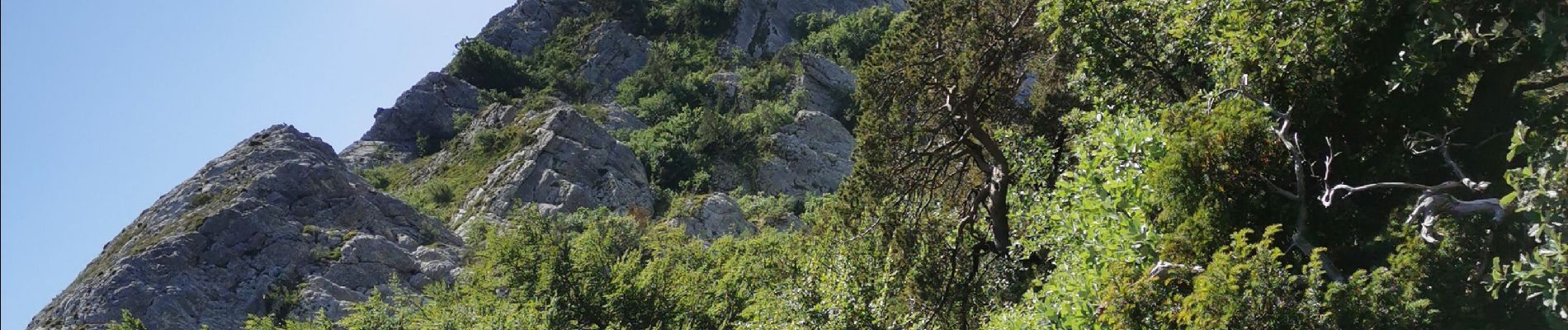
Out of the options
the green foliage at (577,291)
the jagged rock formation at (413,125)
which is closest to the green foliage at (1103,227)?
the green foliage at (577,291)

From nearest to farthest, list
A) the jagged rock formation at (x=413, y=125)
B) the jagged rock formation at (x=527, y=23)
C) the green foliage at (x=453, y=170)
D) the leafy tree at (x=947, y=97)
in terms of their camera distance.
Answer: the leafy tree at (x=947, y=97), the green foliage at (x=453, y=170), the jagged rock formation at (x=413, y=125), the jagged rock formation at (x=527, y=23)

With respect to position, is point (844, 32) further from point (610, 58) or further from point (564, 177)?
point (564, 177)

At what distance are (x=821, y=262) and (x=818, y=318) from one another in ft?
4.96

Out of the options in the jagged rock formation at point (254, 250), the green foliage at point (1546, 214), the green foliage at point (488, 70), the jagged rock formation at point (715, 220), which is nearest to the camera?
the green foliage at point (1546, 214)

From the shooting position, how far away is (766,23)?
216 ft

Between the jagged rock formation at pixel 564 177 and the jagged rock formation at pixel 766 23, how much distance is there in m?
21.5

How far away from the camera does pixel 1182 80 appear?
941 cm

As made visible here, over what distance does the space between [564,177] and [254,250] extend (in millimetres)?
11501

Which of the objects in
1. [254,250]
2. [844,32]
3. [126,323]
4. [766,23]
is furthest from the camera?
[766,23]

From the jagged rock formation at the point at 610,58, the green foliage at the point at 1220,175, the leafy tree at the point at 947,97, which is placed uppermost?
the jagged rock formation at the point at 610,58

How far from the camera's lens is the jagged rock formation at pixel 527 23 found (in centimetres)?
6612

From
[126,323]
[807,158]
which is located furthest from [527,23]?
[126,323]

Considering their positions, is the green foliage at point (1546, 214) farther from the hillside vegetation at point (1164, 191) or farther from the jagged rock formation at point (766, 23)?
the jagged rock formation at point (766, 23)

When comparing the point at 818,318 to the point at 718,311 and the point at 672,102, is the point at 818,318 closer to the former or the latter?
the point at 718,311
